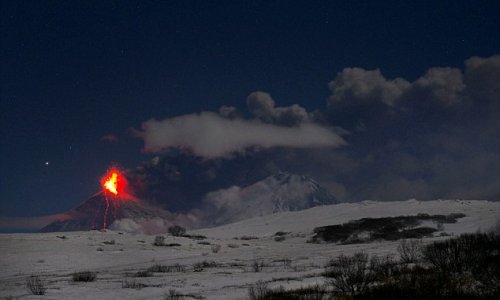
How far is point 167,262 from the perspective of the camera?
29734mm

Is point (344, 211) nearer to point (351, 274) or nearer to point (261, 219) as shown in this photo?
point (261, 219)

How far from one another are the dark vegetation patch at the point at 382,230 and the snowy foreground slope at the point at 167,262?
219cm

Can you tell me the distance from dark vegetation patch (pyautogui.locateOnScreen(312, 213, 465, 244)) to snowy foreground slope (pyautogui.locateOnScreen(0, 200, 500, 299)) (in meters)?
2.19

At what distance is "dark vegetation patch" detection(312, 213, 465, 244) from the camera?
51719 millimetres

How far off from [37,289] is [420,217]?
180ft

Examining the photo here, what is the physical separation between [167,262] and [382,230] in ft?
110

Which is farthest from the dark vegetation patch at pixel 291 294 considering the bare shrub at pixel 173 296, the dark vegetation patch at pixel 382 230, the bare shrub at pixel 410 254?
the dark vegetation patch at pixel 382 230

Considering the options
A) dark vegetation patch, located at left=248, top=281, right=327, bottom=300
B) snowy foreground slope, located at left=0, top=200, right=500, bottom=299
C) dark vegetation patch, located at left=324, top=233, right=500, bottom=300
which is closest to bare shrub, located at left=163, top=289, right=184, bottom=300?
snowy foreground slope, located at left=0, top=200, right=500, bottom=299

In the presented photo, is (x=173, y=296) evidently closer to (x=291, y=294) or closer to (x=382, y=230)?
(x=291, y=294)

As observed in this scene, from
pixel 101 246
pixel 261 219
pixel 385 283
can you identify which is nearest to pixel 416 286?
pixel 385 283

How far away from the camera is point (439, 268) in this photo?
16.5 meters

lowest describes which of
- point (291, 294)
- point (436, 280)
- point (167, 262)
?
point (291, 294)

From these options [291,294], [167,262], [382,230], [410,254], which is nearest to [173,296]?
[291,294]

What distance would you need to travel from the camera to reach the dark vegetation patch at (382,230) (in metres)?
51.7
